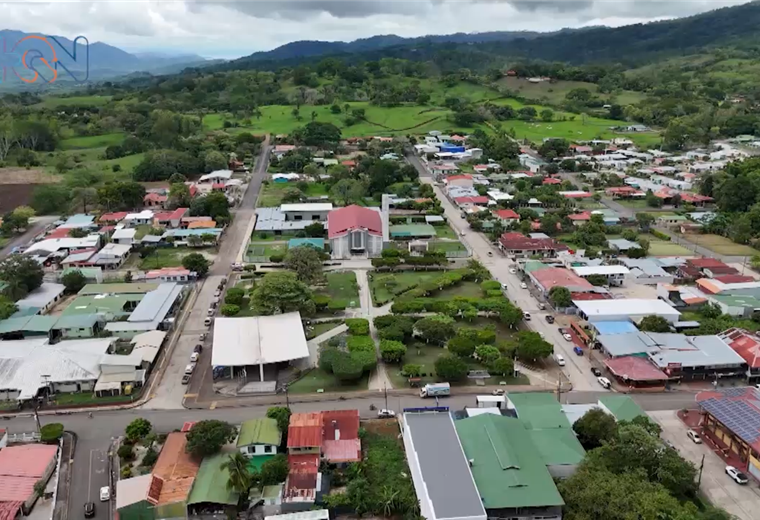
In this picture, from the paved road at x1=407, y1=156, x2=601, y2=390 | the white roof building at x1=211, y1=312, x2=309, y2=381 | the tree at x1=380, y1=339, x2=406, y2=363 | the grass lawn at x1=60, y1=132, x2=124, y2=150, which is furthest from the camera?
→ the grass lawn at x1=60, y1=132, x2=124, y2=150

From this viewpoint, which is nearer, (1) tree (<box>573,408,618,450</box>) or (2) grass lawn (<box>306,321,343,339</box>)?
(1) tree (<box>573,408,618,450</box>)

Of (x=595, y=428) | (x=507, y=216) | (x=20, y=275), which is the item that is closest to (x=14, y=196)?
(x=20, y=275)

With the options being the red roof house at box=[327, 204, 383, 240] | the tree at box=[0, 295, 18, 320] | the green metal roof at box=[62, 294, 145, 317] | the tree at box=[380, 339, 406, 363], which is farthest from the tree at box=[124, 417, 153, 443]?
the red roof house at box=[327, 204, 383, 240]

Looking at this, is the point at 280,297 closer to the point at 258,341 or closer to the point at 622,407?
the point at 258,341

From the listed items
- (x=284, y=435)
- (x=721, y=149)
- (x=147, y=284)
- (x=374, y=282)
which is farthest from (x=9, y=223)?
(x=721, y=149)

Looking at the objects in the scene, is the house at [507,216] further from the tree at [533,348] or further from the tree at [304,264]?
the tree at [533,348]

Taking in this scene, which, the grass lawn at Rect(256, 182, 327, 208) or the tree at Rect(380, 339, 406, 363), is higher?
the grass lawn at Rect(256, 182, 327, 208)

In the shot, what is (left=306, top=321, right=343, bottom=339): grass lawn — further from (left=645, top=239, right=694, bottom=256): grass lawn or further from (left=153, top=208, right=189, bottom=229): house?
(left=645, top=239, right=694, bottom=256): grass lawn
